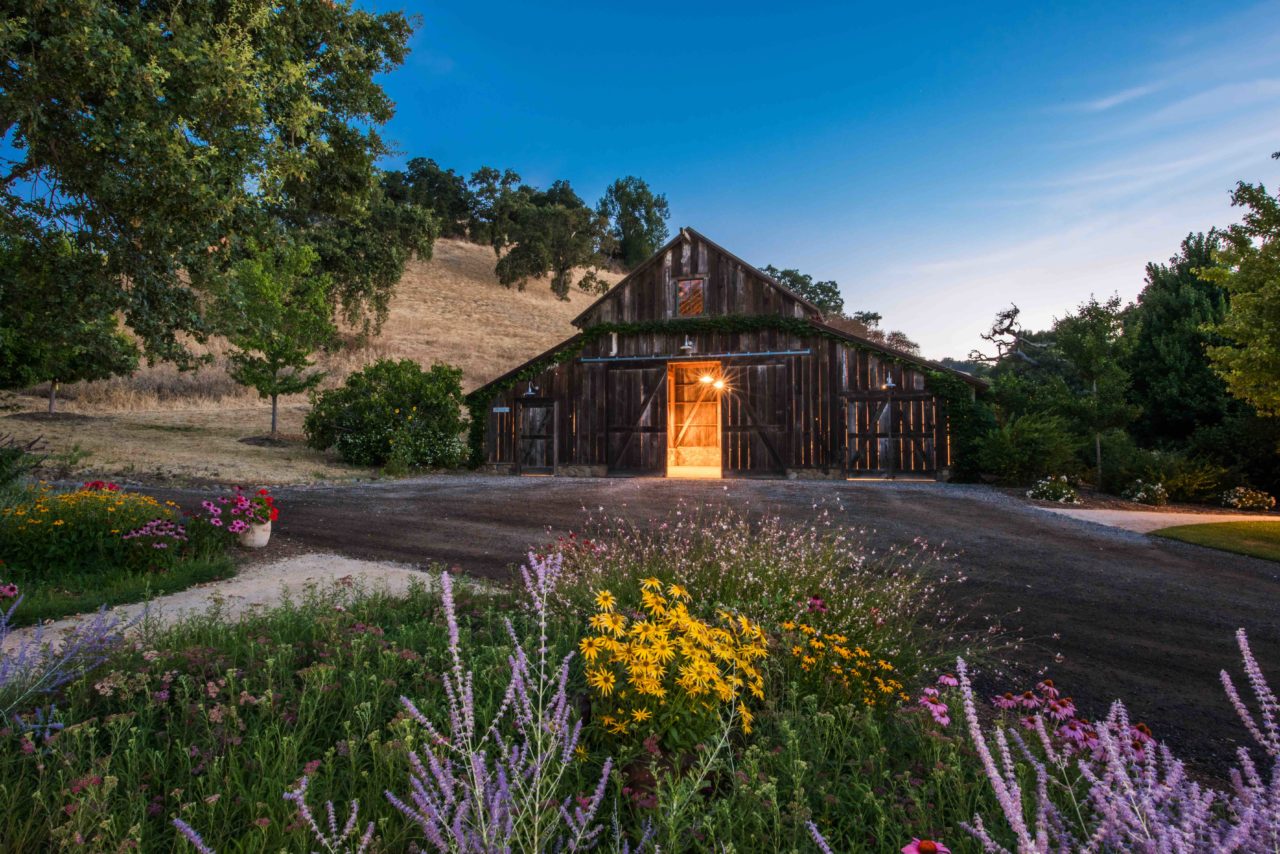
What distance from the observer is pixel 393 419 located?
19984 mm

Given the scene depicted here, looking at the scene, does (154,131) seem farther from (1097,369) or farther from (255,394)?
(255,394)

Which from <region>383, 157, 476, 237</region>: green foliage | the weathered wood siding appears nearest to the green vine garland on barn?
the weathered wood siding

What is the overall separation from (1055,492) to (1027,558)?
7.58 m

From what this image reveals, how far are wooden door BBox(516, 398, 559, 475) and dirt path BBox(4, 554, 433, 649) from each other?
12.8 meters

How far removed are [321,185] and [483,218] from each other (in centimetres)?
4827

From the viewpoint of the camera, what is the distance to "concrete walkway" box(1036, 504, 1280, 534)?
37.3 feet

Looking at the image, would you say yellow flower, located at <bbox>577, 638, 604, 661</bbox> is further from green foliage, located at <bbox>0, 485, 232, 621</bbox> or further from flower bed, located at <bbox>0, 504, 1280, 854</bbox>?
green foliage, located at <bbox>0, 485, 232, 621</bbox>

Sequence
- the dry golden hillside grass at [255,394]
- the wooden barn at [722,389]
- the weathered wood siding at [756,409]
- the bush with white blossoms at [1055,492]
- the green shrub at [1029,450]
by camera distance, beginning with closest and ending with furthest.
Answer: the bush with white blossoms at [1055,492] → the green shrub at [1029,450] → the dry golden hillside grass at [255,394] → the weathered wood siding at [756,409] → the wooden barn at [722,389]

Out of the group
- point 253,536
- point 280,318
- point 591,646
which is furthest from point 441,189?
point 591,646

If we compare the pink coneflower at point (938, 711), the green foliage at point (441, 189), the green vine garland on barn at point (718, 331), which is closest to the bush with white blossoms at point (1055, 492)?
the green vine garland on barn at point (718, 331)

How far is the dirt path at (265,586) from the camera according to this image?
16.8 feet

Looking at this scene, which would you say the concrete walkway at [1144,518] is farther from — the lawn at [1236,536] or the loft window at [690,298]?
the loft window at [690,298]

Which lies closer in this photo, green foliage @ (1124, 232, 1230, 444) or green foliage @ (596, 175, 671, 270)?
green foliage @ (1124, 232, 1230, 444)

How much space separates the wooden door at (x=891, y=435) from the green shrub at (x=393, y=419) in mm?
12014
